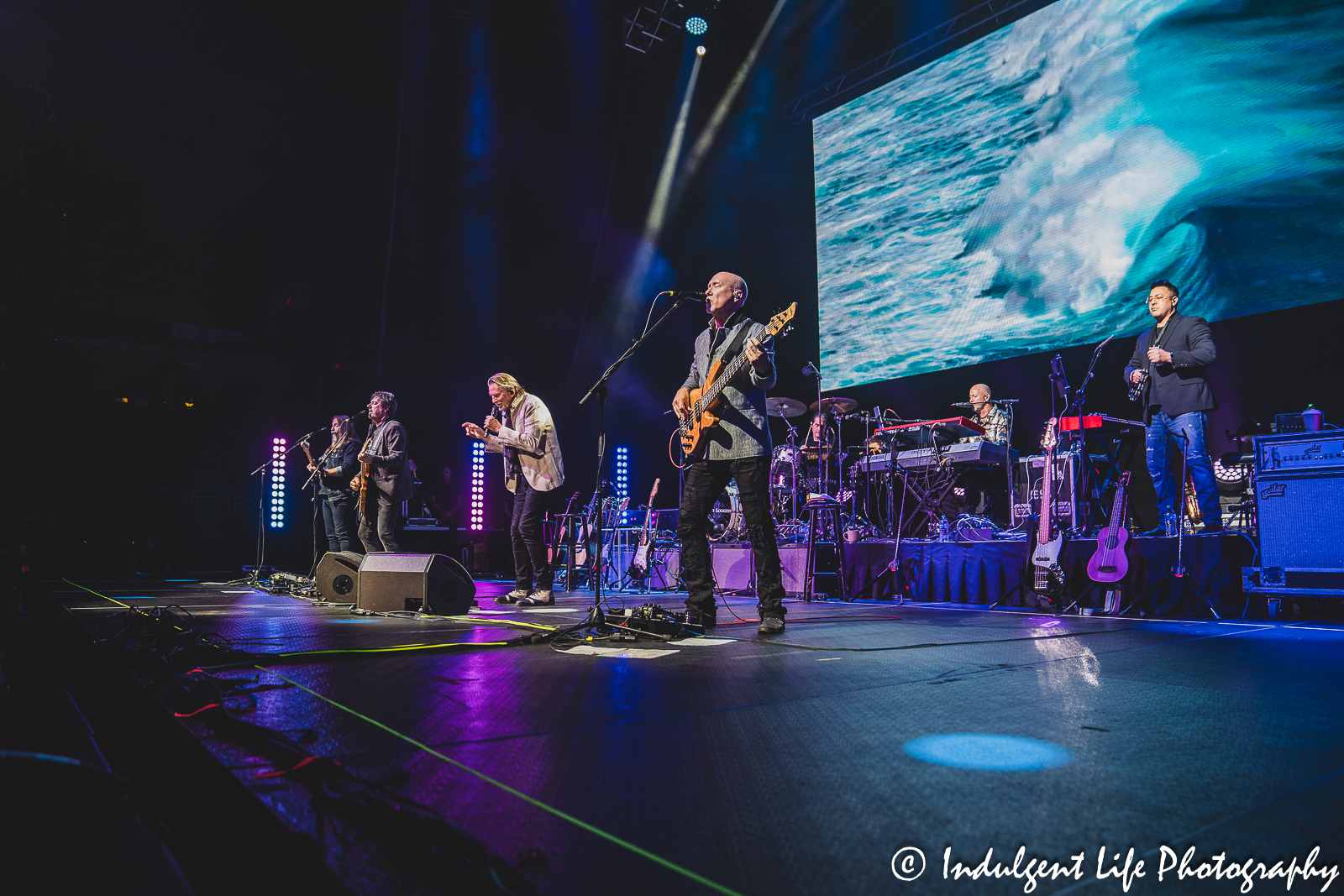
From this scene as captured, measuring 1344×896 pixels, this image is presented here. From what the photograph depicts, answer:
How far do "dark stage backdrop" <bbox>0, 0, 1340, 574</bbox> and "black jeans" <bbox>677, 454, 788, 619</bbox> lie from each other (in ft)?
21.2

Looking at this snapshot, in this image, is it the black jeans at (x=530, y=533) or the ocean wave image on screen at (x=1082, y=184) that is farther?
the ocean wave image on screen at (x=1082, y=184)

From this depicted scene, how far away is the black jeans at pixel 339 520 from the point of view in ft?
24.8

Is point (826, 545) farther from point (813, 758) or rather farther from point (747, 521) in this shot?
point (813, 758)

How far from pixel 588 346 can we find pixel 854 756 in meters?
11.0

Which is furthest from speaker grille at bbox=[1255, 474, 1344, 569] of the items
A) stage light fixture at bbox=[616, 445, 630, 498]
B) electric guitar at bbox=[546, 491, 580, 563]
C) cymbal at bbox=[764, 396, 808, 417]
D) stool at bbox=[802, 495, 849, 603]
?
stage light fixture at bbox=[616, 445, 630, 498]

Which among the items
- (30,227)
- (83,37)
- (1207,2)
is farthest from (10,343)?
(1207,2)

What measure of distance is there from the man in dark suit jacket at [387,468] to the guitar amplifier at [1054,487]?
564 centimetres

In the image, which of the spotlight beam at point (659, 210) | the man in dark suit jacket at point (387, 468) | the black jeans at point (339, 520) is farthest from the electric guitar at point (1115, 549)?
the spotlight beam at point (659, 210)

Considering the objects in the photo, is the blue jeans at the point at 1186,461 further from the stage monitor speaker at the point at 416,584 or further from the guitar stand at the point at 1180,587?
the stage monitor speaker at the point at 416,584

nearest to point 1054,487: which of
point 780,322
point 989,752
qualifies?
point 780,322

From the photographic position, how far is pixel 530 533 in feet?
18.9

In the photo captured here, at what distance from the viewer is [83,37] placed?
35.0 ft

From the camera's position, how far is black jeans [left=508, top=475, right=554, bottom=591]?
225 inches

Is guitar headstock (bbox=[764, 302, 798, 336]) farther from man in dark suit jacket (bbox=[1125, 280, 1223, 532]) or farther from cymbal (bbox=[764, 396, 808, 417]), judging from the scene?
cymbal (bbox=[764, 396, 808, 417])
